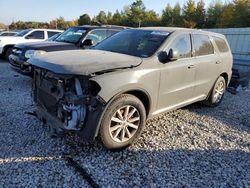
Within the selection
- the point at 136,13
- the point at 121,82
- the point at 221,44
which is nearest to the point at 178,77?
the point at 121,82

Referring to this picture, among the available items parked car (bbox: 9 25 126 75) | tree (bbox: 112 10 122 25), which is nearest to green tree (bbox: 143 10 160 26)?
tree (bbox: 112 10 122 25)

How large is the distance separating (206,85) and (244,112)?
1340 mm

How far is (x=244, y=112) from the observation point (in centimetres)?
605

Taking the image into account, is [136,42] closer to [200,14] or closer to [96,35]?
[96,35]

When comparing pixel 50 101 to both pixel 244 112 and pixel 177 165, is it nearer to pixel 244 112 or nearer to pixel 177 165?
pixel 177 165

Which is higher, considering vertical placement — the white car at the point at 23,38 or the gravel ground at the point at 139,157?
the white car at the point at 23,38

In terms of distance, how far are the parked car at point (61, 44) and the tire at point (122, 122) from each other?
3619 millimetres

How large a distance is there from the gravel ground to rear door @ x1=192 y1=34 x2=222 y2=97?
0.70 m

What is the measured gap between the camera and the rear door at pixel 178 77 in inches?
169

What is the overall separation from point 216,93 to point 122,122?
3.14 m

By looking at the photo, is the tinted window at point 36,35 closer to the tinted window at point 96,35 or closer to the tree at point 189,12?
the tinted window at point 96,35

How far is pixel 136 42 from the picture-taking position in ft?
15.1

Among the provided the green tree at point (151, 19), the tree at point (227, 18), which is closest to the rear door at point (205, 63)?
the tree at point (227, 18)

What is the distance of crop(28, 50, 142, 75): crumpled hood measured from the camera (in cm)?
324
